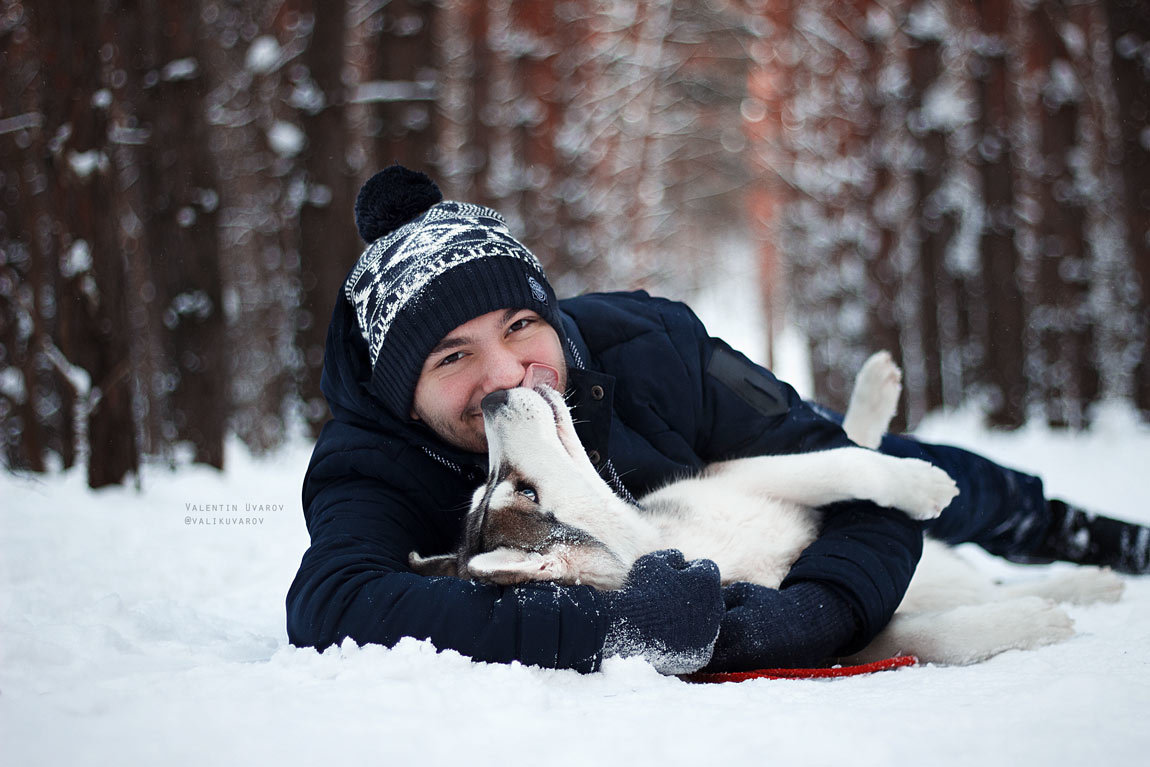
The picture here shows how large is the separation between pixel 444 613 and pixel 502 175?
48.7 feet

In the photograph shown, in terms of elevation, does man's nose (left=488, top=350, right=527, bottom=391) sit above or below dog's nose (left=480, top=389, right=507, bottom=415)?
above

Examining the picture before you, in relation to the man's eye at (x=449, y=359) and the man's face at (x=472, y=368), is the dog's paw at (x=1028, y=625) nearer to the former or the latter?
the man's face at (x=472, y=368)

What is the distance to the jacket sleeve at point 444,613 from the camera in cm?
181

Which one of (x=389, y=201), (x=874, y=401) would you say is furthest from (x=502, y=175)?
(x=389, y=201)

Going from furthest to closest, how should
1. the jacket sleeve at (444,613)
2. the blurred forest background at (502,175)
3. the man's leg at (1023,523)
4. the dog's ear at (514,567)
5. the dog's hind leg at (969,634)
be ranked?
the blurred forest background at (502,175) < the man's leg at (1023,523) < the dog's hind leg at (969,634) < the dog's ear at (514,567) < the jacket sleeve at (444,613)

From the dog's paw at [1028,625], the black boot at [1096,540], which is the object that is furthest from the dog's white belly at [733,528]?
the black boot at [1096,540]

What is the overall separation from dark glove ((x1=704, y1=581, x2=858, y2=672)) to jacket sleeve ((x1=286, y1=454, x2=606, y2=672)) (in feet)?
1.35

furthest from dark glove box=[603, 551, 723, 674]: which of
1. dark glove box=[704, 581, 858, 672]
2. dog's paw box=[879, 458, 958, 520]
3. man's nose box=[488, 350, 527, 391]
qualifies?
dog's paw box=[879, 458, 958, 520]

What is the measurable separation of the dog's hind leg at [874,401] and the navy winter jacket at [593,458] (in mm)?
510

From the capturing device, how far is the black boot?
3.40 meters

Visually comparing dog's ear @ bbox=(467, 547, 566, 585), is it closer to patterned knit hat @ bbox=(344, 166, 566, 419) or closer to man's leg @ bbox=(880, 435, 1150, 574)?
patterned knit hat @ bbox=(344, 166, 566, 419)

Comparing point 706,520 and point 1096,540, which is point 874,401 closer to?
point 1096,540

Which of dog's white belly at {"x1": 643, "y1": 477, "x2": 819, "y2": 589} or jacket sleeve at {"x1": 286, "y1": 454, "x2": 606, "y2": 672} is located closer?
jacket sleeve at {"x1": 286, "y1": 454, "x2": 606, "y2": 672}

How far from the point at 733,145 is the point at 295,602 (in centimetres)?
2824
